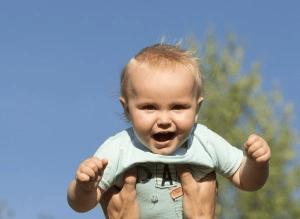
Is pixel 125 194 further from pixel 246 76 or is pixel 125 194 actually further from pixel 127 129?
pixel 246 76

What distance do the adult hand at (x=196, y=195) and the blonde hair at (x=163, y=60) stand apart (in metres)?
0.63

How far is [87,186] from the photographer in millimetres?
3689

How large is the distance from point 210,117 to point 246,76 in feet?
7.25

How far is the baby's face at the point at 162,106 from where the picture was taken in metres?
3.78

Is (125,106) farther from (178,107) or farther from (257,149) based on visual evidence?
(257,149)

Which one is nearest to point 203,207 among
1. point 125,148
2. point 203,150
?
point 203,150

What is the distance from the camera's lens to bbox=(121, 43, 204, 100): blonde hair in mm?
3916

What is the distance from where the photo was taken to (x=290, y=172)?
1600cm

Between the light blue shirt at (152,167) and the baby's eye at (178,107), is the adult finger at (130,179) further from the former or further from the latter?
the baby's eye at (178,107)

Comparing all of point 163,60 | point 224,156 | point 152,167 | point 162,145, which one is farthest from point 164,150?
point 163,60

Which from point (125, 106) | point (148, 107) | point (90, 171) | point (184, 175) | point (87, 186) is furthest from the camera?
point (125, 106)

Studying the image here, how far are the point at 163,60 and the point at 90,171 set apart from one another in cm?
99

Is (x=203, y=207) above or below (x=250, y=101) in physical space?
below

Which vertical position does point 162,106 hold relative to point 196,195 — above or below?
above
